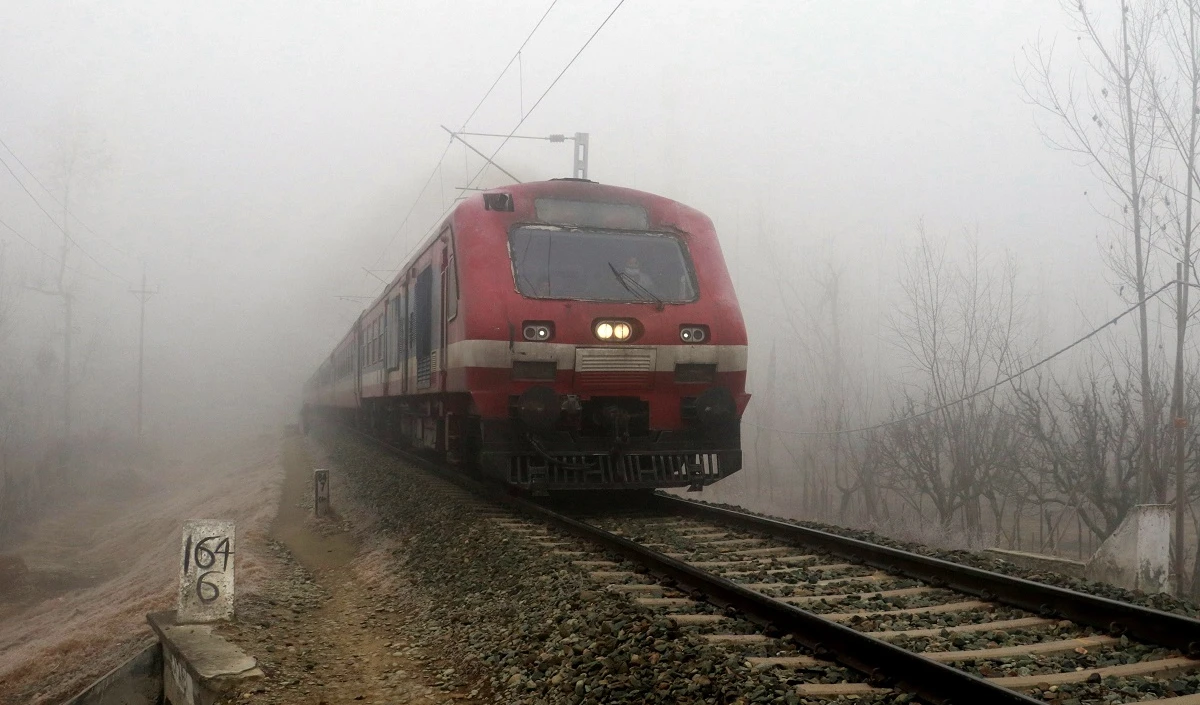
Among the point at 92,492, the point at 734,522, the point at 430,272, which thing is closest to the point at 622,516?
the point at 734,522

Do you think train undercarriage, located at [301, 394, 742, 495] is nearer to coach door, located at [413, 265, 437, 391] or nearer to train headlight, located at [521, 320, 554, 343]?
train headlight, located at [521, 320, 554, 343]

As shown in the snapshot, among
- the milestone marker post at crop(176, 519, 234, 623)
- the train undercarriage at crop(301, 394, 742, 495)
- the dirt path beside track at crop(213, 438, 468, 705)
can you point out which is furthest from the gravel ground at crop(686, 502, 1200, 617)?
the milestone marker post at crop(176, 519, 234, 623)

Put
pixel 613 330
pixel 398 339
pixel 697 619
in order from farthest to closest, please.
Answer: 1. pixel 398 339
2. pixel 613 330
3. pixel 697 619

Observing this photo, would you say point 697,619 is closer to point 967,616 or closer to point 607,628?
point 607,628

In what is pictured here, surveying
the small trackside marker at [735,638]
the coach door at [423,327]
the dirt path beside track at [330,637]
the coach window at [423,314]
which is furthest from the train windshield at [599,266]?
the small trackside marker at [735,638]

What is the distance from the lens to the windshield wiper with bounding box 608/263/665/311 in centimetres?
805

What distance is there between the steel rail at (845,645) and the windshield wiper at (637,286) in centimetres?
294

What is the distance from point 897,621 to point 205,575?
422cm

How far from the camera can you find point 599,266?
26.7 feet

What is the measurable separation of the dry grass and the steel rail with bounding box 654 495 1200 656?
442 cm

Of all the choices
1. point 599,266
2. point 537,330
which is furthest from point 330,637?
point 599,266

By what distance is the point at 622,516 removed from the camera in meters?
8.03

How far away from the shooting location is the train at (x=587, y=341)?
301 inches

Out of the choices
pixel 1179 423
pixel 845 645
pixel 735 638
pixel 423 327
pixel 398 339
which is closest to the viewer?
pixel 845 645
